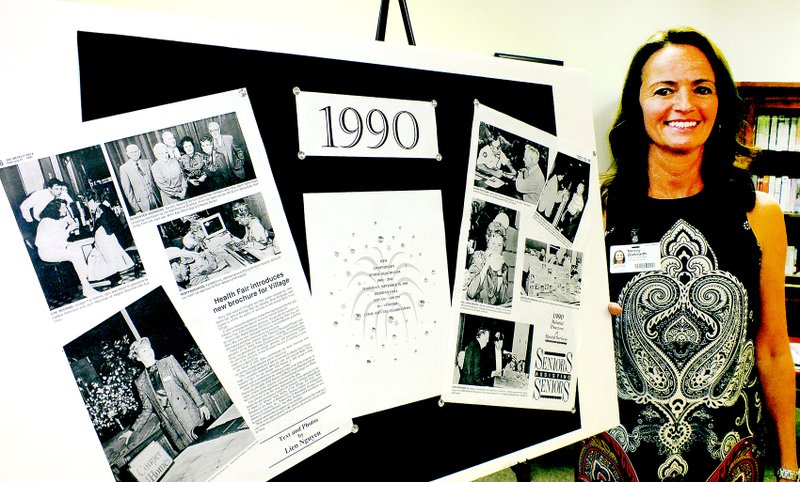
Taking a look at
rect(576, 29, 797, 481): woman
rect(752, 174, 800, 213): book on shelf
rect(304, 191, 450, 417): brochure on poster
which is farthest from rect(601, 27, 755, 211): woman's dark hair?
rect(752, 174, 800, 213): book on shelf

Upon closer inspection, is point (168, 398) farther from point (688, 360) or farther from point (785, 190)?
point (785, 190)

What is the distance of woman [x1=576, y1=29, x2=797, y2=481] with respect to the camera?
48.7 inches

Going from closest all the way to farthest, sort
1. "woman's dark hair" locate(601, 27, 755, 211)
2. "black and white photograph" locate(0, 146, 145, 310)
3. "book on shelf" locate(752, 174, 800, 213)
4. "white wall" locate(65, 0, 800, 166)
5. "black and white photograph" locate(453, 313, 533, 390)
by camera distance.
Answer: "black and white photograph" locate(0, 146, 145, 310) → "black and white photograph" locate(453, 313, 533, 390) → "woman's dark hair" locate(601, 27, 755, 211) → "white wall" locate(65, 0, 800, 166) → "book on shelf" locate(752, 174, 800, 213)

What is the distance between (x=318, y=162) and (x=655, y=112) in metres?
1.06

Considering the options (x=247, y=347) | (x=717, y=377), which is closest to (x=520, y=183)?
(x=247, y=347)

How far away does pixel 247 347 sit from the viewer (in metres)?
0.63

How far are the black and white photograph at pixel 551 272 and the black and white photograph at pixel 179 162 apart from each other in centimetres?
52

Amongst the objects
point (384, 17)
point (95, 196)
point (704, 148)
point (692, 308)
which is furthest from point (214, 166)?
point (704, 148)

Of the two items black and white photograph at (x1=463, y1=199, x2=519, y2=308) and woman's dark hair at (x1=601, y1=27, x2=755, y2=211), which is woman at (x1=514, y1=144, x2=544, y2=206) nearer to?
black and white photograph at (x1=463, y1=199, x2=519, y2=308)

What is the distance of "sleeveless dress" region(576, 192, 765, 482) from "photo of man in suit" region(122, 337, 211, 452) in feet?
3.53

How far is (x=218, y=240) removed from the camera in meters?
0.62

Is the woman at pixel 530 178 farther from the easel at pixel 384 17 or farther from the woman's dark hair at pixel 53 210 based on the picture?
the woman's dark hair at pixel 53 210

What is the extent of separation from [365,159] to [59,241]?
1.31ft

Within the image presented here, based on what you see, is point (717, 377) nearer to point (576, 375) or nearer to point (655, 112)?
point (576, 375)
